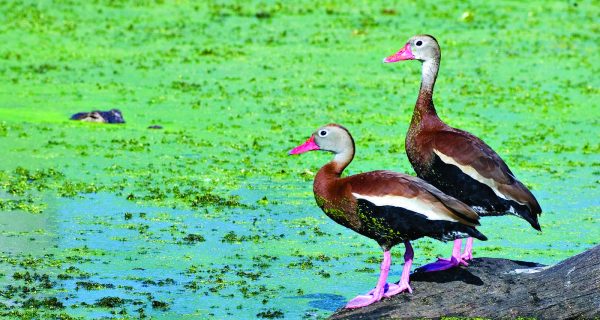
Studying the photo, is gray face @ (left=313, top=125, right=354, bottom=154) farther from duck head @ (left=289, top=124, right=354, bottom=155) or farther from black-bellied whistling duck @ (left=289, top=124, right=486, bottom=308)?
black-bellied whistling duck @ (left=289, top=124, right=486, bottom=308)

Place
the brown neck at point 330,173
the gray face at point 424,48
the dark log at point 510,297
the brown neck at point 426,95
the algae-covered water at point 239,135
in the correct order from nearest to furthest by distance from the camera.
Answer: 1. the dark log at point 510,297
2. the brown neck at point 330,173
3. the algae-covered water at point 239,135
4. the brown neck at point 426,95
5. the gray face at point 424,48

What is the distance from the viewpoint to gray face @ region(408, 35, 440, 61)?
600 centimetres

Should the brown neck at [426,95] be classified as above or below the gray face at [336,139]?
above

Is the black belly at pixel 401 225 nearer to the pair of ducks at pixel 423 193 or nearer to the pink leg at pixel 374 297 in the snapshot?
the pair of ducks at pixel 423 193

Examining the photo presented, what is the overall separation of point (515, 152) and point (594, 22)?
5.23 metres

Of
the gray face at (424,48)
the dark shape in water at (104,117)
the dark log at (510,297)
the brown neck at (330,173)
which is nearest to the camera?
the dark log at (510,297)

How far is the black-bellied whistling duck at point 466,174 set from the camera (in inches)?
208

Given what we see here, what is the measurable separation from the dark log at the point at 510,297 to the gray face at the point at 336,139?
2.29ft

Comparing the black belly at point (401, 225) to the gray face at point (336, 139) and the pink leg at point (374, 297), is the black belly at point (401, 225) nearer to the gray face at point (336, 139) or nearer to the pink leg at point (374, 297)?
the pink leg at point (374, 297)

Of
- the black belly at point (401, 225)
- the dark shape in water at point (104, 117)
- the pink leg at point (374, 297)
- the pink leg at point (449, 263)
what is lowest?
the pink leg at point (374, 297)

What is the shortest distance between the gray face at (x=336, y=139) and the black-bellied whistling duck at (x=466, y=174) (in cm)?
43

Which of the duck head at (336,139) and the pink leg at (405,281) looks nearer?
the pink leg at (405,281)

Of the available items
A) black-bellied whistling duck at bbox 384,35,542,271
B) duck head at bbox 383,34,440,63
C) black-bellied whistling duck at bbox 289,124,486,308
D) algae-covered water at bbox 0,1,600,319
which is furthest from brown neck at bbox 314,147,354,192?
duck head at bbox 383,34,440,63

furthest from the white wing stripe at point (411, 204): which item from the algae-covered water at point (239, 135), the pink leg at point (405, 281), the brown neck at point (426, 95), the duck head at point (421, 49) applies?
the duck head at point (421, 49)
